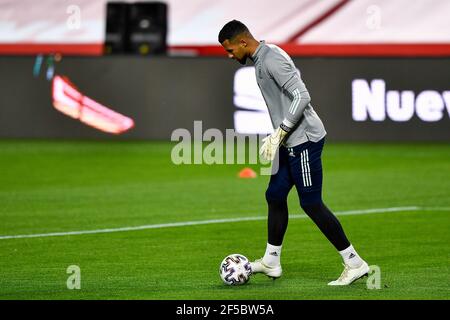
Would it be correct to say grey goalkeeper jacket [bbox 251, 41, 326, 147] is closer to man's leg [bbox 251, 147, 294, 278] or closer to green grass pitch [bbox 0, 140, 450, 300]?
man's leg [bbox 251, 147, 294, 278]

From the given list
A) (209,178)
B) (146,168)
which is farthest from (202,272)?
(146,168)

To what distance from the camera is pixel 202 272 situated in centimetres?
1060

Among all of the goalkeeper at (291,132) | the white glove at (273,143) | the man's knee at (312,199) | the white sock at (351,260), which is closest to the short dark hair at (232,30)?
the goalkeeper at (291,132)

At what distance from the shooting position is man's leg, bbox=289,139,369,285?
9836 millimetres

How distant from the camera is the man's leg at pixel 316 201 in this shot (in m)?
9.84

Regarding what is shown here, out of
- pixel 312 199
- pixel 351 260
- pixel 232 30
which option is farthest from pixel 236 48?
pixel 351 260

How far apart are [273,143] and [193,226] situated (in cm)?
414

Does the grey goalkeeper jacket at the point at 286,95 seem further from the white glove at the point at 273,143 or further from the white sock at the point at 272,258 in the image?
the white sock at the point at 272,258

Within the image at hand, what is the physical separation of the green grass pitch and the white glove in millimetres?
1103

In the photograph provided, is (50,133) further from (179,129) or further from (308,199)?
(308,199)

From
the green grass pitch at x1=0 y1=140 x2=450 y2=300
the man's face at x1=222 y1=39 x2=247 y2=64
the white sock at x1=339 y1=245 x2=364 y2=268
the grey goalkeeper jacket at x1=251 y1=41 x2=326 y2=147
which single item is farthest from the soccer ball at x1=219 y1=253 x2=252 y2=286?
the man's face at x1=222 y1=39 x2=247 y2=64

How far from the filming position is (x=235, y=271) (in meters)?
9.93

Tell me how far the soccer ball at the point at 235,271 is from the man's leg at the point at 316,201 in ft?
2.33

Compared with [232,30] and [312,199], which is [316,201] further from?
[232,30]
